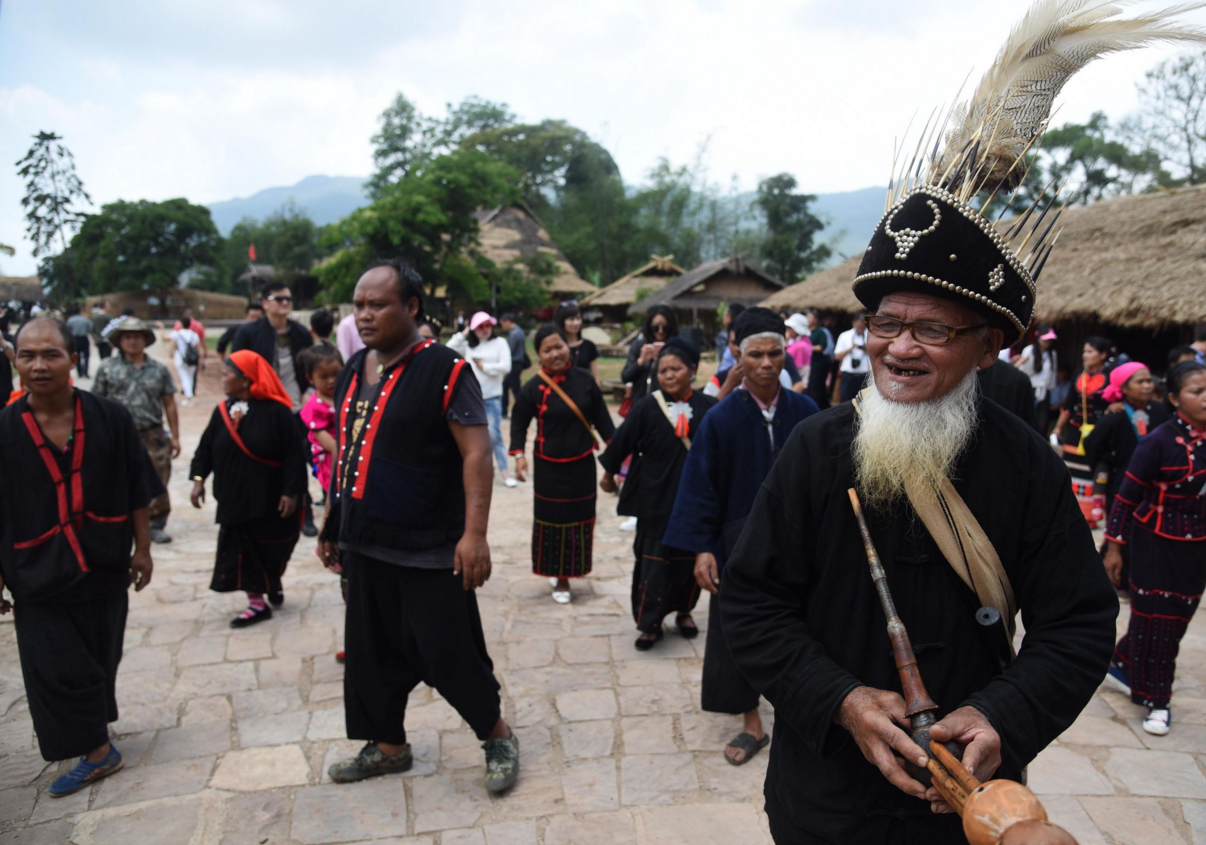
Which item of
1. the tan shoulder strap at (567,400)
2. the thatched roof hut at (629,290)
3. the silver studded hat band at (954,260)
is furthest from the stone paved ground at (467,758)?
the thatched roof hut at (629,290)

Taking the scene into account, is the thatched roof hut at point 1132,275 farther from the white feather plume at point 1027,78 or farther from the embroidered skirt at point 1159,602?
the white feather plume at point 1027,78

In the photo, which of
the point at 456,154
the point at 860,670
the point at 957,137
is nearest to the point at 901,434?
the point at 860,670

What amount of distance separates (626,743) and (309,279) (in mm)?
47278

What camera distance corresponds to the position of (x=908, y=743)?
5.15 feet

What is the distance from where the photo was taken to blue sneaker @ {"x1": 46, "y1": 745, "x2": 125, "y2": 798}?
3477 millimetres

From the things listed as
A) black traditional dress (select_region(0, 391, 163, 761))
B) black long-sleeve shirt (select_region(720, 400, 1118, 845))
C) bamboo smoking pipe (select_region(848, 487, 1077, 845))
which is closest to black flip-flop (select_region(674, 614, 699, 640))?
black traditional dress (select_region(0, 391, 163, 761))

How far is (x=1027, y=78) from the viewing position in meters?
1.97

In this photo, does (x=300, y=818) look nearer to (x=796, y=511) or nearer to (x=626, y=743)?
(x=626, y=743)

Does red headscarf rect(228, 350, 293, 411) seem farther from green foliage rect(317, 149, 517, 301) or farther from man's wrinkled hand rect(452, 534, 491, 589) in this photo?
green foliage rect(317, 149, 517, 301)

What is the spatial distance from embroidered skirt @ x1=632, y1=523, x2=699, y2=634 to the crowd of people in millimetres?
19

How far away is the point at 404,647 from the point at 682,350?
2555mm

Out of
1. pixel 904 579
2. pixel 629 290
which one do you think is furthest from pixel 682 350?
pixel 629 290

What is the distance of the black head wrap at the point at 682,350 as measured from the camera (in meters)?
5.05

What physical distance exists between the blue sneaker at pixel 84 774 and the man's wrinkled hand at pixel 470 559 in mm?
1873
